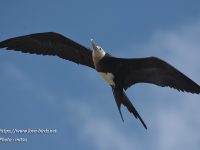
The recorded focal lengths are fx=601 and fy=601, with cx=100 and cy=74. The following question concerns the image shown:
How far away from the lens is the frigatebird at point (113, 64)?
1020 centimetres

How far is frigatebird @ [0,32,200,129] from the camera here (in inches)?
402

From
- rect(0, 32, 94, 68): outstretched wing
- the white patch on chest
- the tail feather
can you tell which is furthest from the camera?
rect(0, 32, 94, 68): outstretched wing

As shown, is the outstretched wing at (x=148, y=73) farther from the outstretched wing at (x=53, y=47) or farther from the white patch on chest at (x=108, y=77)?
the outstretched wing at (x=53, y=47)

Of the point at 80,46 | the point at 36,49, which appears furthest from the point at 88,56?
the point at 36,49

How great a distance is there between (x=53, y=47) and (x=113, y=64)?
1.37 m

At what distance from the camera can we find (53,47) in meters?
11.2

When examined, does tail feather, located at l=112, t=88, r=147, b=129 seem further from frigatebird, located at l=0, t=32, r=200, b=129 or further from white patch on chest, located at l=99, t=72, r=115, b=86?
white patch on chest, located at l=99, t=72, r=115, b=86

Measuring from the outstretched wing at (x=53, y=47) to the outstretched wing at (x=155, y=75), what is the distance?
36.9 inches

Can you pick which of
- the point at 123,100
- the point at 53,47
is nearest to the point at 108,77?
the point at 123,100

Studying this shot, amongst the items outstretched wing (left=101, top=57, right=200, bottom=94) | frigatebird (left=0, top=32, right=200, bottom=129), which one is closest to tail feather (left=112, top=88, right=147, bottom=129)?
frigatebird (left=0, top=32, right=200, bottom=129)

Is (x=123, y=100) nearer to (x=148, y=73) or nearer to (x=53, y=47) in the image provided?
(x=148, y=73)

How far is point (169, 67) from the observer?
10148mm

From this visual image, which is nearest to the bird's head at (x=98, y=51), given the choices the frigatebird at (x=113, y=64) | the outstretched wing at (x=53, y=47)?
the frigatebird at (x=113, y=64)

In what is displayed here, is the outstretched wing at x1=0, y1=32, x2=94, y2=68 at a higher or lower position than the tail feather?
higher
